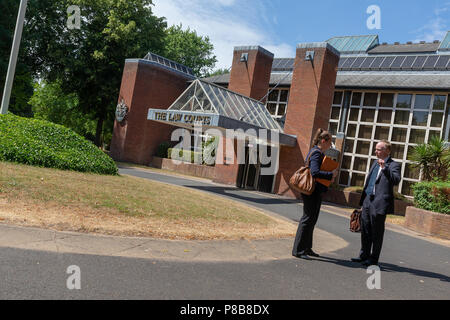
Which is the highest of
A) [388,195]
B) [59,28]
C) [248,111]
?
[59,28]

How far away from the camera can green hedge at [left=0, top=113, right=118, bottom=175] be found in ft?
37.6

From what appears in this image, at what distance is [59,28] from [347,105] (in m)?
25.2

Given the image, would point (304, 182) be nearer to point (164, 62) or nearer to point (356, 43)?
point (164, 62)

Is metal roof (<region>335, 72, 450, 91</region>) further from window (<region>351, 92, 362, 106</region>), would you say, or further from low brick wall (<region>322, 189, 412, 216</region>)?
low brick wall (<region>322, 189, 412, 216</region>)

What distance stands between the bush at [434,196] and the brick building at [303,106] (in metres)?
5.57

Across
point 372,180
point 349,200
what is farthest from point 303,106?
point 372,180

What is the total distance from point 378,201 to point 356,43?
34.1 metres

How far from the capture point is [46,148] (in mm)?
12289

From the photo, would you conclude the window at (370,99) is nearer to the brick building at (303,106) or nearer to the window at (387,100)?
the brick building at (303,106)

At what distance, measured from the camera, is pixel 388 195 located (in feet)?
18.9

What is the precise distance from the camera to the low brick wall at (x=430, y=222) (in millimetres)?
12492

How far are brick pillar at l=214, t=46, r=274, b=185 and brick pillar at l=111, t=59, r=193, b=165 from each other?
23.8ft
